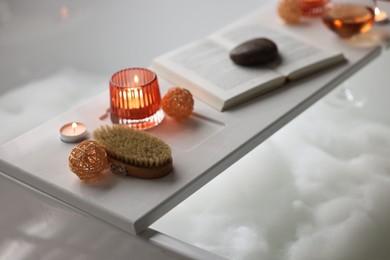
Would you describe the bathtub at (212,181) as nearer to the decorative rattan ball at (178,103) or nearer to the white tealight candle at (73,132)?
the white tealight candle at (73,132)

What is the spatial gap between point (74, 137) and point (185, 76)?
31cm

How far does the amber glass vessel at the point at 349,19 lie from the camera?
154 centimetres

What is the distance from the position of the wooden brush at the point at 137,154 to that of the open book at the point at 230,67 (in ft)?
0.78

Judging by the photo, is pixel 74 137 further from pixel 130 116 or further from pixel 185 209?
pixel 185 209

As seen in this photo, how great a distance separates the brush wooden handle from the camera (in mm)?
1047

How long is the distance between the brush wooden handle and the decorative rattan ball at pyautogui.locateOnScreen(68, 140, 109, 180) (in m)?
0.02

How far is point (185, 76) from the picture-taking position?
136cm

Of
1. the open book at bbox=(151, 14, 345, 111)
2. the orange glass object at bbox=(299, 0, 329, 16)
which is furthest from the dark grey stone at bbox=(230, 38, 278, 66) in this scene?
the orange glass object at bbox=(299, 0, 329, 16)

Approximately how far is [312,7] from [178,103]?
65cm

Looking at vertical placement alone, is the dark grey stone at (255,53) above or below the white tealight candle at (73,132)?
above

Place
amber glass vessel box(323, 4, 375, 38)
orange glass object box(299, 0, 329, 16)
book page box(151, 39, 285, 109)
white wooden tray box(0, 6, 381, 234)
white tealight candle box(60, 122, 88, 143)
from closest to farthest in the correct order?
1. white wooden tray box(0, 6, 381, 234)
2. white tealight candle box(60, 122, 88, 143)
3. book page box(151, 39, 285, 109)
4. amber glass vessel box(323, 4, 375, 38)
5. orange glass object box(299, 0, 329, 16)

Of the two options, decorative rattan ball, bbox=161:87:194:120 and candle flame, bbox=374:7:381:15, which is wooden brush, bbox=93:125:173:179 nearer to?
decorative rattan ball, bbox=161:87:194:120

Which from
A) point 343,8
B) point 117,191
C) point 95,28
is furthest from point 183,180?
point 95,28

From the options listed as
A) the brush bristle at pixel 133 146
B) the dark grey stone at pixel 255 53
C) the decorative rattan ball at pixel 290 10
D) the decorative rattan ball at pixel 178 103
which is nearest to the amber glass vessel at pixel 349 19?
the decorative rattan ball at pixel 290 10
